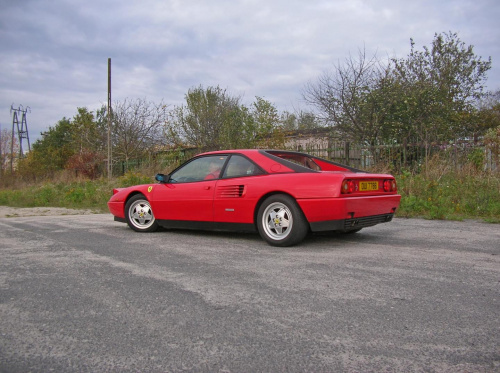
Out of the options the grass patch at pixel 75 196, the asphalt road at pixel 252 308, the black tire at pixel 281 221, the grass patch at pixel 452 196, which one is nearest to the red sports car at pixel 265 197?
the black tire at pixel 281 221

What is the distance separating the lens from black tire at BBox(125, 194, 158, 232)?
251 inches

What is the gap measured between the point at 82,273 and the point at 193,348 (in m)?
1.98

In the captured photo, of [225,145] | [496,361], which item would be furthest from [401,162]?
[496,361]

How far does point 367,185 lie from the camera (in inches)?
198

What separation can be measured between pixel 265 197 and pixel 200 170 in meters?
1.29

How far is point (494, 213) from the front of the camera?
7.62 meters

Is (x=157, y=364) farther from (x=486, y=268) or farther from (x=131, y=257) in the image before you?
(x=486, y=268)

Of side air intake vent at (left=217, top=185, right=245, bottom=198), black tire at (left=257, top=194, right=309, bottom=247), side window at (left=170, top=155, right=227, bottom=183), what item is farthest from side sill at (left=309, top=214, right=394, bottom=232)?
side window at (left=170, top=155, right=227, bottom=183)

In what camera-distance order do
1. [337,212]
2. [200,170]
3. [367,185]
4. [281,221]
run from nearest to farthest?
[337,212] → [281,221] → [367,185] → [200,170]

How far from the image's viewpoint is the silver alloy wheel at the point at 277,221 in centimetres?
488

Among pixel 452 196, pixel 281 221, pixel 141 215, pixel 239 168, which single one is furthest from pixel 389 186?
pixel 452 196

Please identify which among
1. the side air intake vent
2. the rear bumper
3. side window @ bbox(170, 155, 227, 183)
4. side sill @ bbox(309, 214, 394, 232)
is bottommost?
side sill @ bbox(309, 214, 394, 232)

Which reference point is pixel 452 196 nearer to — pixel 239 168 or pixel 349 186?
pixel 349 186

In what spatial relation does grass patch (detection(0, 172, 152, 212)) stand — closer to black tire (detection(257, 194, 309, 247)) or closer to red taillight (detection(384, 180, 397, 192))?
black tire (detection(257, 194, 309, 247))
